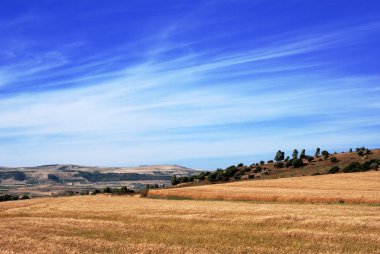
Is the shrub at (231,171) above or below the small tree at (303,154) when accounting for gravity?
below

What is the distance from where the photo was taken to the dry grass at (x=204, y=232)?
23.2 metres

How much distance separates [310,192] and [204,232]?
30225mm

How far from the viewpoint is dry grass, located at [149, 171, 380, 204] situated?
4919 centimetres

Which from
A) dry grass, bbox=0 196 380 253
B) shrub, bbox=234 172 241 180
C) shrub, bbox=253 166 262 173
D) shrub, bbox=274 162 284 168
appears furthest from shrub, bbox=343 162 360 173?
dry grass, bbox=0 196 380 253

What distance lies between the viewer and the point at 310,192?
180ft

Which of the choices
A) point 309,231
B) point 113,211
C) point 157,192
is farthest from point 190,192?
point 309,231

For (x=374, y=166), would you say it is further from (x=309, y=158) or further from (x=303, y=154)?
(x=303, y=154)

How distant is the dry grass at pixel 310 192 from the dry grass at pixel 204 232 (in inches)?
399

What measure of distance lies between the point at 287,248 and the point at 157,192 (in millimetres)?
49569

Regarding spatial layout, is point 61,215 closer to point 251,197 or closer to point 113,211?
point 113,211

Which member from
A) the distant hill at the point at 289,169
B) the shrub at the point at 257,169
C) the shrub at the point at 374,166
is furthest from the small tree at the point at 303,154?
the shrub at the point at 374,166

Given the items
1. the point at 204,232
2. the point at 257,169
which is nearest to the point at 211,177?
the point at 257,169

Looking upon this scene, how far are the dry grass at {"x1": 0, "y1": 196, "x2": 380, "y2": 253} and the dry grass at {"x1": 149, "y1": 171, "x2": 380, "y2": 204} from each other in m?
10.1

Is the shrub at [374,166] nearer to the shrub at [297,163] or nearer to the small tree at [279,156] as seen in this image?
the shrub at [297,163]
